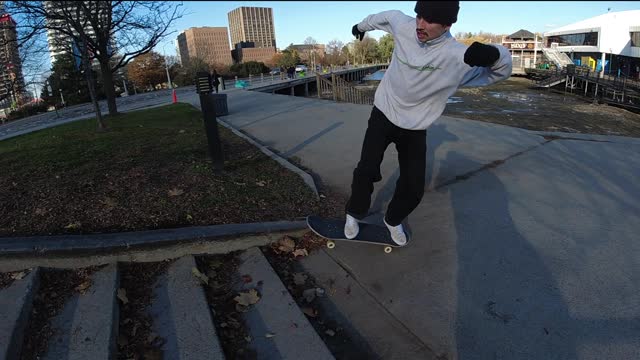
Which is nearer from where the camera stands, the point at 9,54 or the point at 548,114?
the point at 9,54

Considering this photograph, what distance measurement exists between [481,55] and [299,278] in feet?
6.60

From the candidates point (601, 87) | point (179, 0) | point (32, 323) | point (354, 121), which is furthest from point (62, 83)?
point (601, 87)

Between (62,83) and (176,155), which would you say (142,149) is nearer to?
(176,155)

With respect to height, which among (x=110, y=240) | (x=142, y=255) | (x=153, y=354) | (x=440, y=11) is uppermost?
(x=440, y=11)

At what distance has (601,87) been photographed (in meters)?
39.6

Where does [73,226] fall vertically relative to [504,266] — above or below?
above

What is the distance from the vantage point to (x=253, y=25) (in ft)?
605

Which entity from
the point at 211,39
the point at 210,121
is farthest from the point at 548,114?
the point at 211,39

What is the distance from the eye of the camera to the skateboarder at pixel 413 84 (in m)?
2.59

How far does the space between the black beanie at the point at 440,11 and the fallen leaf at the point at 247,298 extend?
7.32 feet

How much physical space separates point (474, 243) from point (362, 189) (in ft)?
3.53

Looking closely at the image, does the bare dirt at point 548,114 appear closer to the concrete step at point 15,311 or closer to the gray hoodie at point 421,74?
the gray hoodie at point 421,74

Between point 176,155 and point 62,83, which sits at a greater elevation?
point 62,83

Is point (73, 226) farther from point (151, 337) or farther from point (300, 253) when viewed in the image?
point (300, 253)
